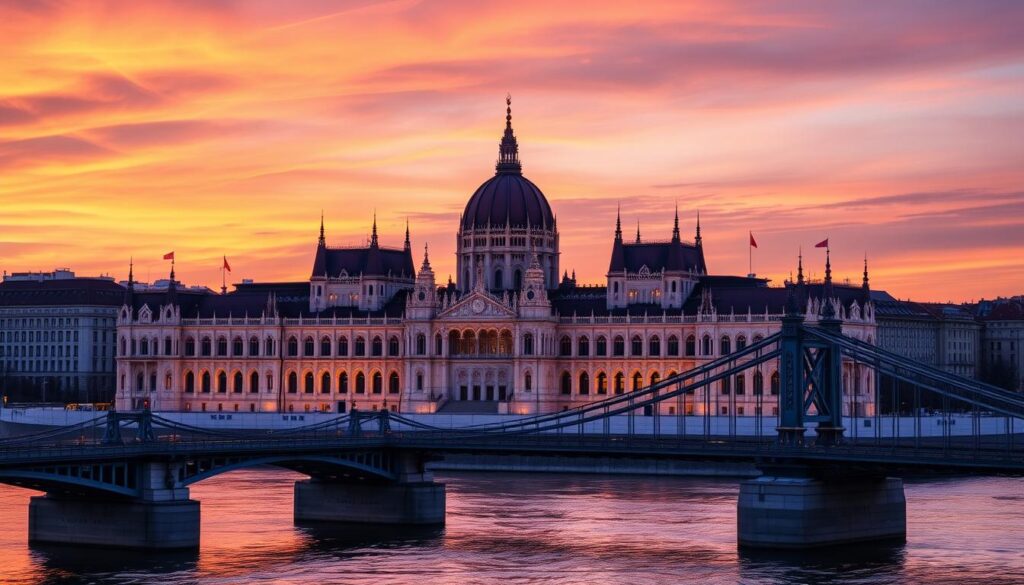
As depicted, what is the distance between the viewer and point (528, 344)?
163875 mm

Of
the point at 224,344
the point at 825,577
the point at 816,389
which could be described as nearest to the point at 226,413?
the point at 224,344

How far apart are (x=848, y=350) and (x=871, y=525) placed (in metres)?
7.66

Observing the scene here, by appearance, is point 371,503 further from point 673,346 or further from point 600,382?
point 600,382

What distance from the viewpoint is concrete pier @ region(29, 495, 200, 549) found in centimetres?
8006

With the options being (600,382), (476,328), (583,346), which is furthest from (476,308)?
(600,382)

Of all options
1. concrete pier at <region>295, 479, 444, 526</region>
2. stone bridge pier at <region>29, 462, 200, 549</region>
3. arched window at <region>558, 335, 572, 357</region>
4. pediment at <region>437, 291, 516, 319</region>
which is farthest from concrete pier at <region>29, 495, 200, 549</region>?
arched window at <region>558, 335, 572, 357</region>

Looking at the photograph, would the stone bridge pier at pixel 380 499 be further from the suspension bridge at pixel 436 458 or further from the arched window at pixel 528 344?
the arched window at pixel 528 344

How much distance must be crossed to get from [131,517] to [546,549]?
17.1m

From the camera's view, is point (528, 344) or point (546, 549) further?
point (528, 344)

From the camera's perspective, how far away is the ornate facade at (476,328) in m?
160

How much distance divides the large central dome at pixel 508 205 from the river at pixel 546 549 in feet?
216

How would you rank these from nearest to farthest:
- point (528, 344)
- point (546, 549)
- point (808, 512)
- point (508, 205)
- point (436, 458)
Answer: point (808, 512) → point (546, 549) → point (436, 458) → point (528, 344) → point (508, 205)

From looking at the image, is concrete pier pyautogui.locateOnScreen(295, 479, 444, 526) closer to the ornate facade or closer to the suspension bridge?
the suspension bridge

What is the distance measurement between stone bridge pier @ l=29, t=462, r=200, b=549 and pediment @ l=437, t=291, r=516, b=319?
8449cm
